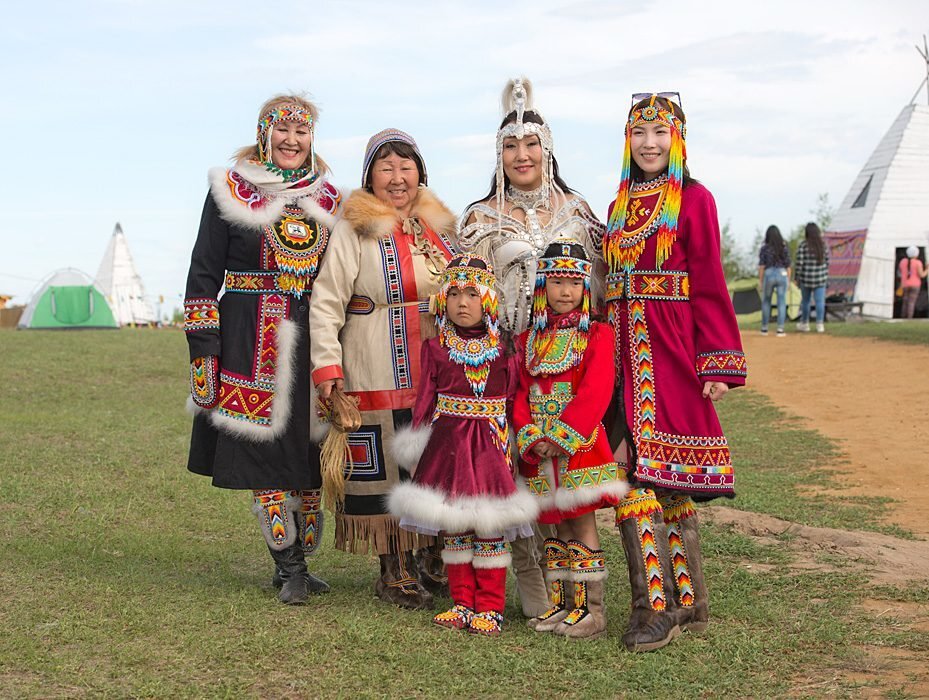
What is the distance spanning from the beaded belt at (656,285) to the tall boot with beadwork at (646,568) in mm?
773

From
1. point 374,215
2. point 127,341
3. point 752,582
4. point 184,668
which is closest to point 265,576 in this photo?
point 184,668

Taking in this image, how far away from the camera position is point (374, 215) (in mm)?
4703

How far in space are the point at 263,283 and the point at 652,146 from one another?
71.6 inches

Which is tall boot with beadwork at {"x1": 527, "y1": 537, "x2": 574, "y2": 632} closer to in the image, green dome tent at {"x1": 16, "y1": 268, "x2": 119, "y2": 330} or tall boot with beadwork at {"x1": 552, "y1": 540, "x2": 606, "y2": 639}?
tall boot with beadwork at {"x1": 552, "y1": 540, "x2": 606, "y2": 639}

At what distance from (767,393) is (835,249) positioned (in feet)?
44.4

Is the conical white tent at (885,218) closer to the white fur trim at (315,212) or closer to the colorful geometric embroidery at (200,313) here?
the white fur trim at (315,212)

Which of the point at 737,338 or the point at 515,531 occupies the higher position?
the point at 737,338

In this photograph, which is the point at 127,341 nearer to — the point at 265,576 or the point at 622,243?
the point at 265,576

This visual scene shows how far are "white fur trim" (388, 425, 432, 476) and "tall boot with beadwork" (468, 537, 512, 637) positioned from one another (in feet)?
1.36

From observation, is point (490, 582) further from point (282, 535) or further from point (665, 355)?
point (665, 355)

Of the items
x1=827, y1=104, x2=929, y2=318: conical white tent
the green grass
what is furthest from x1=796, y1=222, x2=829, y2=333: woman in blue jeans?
x1=827, y1=104, x2=929, y2=318: conical white tent

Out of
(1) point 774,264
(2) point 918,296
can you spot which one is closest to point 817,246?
(1) point 774,264

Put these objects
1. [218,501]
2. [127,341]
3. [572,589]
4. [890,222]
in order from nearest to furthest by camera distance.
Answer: [572,589] < [218,501] < [127,341] < [890,222]

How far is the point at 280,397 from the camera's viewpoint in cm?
484
